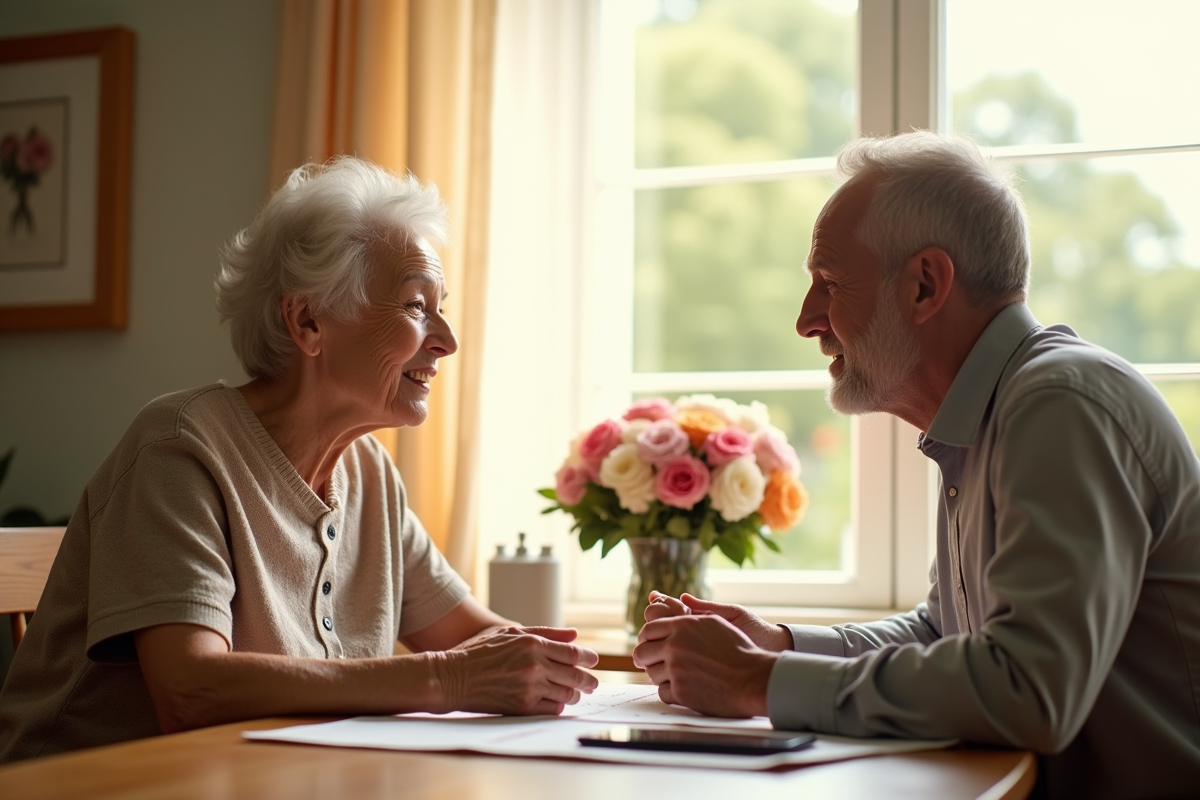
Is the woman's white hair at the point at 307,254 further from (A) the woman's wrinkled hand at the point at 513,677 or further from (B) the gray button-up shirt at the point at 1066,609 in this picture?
(B) the gray button-up shirt at the point at 1066,609

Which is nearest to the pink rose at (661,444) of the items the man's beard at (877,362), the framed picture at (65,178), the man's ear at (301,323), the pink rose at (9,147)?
the man's beard at (877,362)

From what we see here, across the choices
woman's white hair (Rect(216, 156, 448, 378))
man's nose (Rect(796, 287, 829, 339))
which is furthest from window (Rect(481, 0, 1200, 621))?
man's nose (Rect(796, 287, 829, 339))

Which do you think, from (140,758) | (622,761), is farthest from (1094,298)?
(140,758)

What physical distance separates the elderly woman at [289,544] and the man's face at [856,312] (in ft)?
1.72

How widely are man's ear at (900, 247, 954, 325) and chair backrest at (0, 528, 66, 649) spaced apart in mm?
1271

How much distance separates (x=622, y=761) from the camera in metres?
1.04

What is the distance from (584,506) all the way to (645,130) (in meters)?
1.08

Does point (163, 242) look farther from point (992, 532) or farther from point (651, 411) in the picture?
point (992, 532)

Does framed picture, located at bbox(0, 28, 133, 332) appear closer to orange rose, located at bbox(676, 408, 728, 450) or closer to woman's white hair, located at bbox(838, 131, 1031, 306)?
orange rose, located at bbox(676, 408, 728, 450)

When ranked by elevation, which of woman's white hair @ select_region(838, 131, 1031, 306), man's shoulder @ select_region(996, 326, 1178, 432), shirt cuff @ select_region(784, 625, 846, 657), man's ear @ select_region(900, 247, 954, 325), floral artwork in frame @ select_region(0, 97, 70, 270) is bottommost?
shirt cuff @ select_region(784, 625, 846, 657)

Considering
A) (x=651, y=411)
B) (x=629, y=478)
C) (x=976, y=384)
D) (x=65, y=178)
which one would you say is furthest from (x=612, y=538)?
(x=65, y=178)

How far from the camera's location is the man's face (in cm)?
155

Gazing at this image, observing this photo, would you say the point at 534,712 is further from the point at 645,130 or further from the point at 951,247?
the point at 645,130

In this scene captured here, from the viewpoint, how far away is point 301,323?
5.93ft
